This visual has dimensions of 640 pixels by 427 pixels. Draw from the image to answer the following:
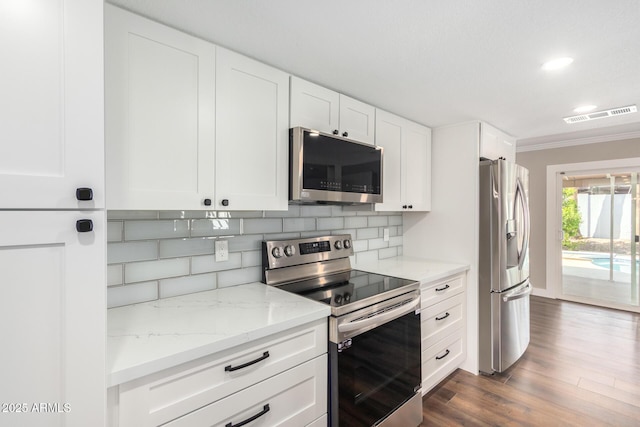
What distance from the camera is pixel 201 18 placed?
136 cm

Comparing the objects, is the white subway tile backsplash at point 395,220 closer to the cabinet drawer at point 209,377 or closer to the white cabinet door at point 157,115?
the cabinet drawer at point 209,377

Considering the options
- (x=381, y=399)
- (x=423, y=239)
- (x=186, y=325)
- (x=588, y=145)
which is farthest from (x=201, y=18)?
(x=588, y=145)

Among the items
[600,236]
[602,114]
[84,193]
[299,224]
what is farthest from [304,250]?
[600,236]

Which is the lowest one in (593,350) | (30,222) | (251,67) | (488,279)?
(593,350)

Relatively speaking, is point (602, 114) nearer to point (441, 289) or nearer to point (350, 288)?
point (441, 289)

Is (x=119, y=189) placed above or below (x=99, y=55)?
below

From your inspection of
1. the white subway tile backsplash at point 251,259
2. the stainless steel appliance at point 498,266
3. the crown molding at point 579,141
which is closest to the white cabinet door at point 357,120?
the white subway tile backsplash at point 251,259

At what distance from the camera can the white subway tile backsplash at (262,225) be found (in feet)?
6.50

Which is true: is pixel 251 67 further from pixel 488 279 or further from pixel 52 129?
pixel 488 279

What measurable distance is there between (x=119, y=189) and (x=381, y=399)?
1.70m

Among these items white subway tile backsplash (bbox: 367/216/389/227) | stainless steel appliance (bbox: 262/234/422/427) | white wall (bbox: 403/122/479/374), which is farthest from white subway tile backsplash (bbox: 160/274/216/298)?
white wall (bbox: 403/122/479/374)

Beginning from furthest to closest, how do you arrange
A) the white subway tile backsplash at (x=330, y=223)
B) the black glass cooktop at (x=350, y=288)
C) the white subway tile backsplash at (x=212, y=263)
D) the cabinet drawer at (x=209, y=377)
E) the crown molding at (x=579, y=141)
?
the crown molding at (x=579, y=141)
the white subway tile backsplash at (x=330, y=223)
the white subway tile backsplash at (x=212, y=263)
the black glass cooktop at (x=350, y=288)
the cabinet drawer at (x=209, y=377)

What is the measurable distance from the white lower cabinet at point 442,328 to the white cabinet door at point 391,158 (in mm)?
698

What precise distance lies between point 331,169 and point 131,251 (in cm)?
116
